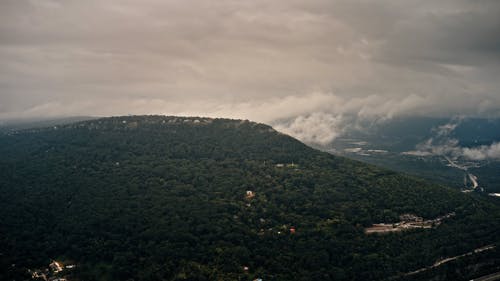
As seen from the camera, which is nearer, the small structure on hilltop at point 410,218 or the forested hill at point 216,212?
the forested hill at point 216,212

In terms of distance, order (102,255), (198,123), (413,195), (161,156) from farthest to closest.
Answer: (198,123) → (161,156) → (413,195) → (102,255)

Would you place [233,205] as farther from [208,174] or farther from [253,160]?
[253,160]

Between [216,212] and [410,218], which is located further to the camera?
[410,218]

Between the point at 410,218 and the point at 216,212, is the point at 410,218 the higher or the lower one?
the lower one

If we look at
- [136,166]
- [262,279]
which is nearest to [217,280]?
[262,279]

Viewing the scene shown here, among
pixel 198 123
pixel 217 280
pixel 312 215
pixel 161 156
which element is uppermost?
pixel 198 123

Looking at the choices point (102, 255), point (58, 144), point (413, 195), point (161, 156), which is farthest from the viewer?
point (58, 144)

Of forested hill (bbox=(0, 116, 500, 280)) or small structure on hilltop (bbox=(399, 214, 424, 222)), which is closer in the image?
forested hill (bbox=(0, 116, 500, 280))

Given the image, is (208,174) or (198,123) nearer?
(208,174)
